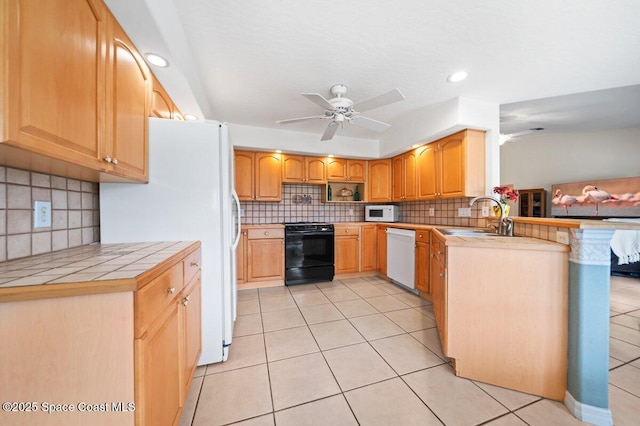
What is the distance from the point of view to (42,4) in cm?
74

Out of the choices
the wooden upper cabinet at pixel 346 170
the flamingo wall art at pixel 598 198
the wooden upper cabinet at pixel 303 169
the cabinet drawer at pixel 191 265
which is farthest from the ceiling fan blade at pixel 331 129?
the flamingo wall art at pixel 598 198

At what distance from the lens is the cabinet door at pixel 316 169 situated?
3783 mm

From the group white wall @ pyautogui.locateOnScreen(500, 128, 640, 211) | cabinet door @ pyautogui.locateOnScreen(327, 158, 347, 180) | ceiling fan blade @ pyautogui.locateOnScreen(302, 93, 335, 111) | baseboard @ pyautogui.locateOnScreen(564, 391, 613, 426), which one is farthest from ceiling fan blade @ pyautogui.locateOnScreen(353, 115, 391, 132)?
white wall @ pyautogui.locateOnScreen(500, 128, 640, 211)

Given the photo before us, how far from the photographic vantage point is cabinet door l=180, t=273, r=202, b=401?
1.20 m

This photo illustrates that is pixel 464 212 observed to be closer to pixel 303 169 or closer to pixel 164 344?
pixel 303 169

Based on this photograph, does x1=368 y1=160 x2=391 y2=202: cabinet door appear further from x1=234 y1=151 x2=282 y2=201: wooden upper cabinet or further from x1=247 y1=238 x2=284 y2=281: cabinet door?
x1=247 y1=238 x2=284 y2=281: cabinet door

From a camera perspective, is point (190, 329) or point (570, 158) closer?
point (190, 329)

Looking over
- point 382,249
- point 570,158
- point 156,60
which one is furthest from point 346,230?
point 570,158

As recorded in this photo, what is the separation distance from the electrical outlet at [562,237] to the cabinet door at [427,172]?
175 cm

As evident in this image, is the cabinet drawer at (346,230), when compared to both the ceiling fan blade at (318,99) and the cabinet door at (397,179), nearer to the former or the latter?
the cabinet door at (397,179)

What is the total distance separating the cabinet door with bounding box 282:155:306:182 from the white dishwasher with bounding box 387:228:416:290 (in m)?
1.65

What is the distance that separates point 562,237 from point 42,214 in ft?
9.30

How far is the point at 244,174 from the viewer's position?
11.3ft

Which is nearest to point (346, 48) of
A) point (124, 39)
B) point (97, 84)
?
point (124, 39)
